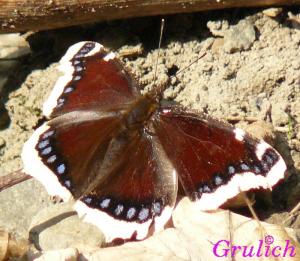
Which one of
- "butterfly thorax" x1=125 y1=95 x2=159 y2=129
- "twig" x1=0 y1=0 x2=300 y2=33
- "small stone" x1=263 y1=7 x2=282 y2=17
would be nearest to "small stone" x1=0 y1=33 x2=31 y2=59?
"twig" x1=0 y1=0 x2=300 y2=33

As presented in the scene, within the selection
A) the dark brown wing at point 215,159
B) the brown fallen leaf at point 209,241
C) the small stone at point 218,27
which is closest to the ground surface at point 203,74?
the small stone at point 218,27

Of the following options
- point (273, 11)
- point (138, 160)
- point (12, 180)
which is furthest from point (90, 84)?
point (273, 11)

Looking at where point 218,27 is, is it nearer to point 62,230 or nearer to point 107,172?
point 107,172

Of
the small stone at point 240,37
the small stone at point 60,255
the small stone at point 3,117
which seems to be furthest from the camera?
the small stone at point 3,117

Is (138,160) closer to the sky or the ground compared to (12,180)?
closer to the sky

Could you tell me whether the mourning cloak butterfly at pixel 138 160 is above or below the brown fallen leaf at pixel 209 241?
above

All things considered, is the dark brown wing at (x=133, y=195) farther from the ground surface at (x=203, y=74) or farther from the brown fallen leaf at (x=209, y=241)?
the ground surface at (x=203, y=74)

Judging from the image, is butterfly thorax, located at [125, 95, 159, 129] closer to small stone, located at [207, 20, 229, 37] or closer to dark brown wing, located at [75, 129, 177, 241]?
dark brown wing, located at [75, 129, 177, 241]
